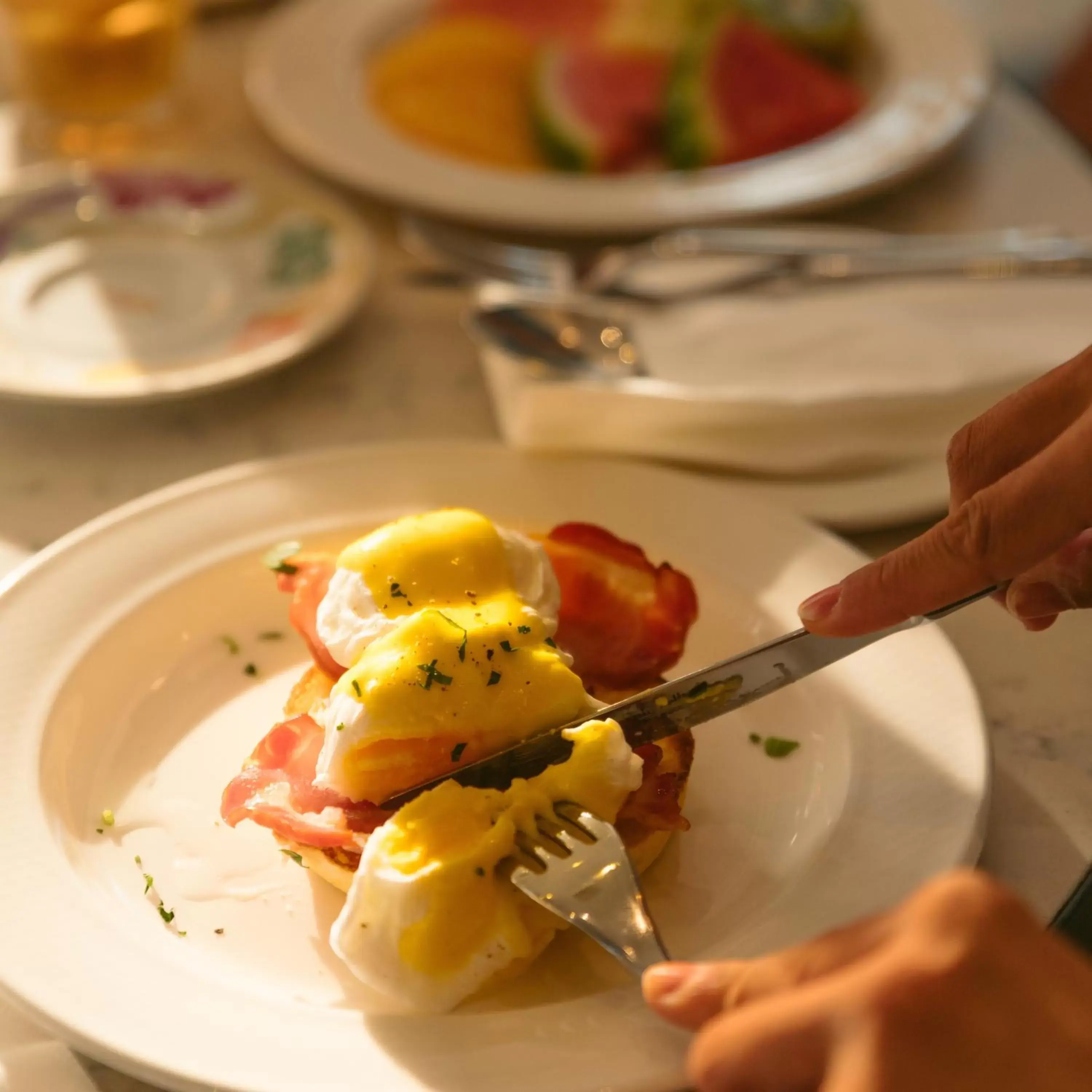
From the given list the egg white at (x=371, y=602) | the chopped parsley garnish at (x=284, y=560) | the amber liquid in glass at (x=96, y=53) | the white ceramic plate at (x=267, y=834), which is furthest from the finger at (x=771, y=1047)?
the amber liquid in glass at (x=96, y=53)

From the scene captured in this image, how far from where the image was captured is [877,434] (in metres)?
1.83

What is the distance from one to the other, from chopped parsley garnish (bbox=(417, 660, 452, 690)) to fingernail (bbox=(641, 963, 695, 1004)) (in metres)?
0.35

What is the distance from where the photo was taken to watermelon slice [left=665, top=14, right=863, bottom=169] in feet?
9.22

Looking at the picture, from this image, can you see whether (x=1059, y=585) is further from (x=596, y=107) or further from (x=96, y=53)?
(x=96, y=53)

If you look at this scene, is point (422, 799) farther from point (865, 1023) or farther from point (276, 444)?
point (276, 444)

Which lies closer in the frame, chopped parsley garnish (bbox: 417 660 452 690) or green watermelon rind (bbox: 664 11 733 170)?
chopped parsley garnish (bbox: 417 660 452 690)

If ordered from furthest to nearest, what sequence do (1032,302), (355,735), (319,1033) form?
1. (1032,302)
2. (355,735)
3. (319,1033)

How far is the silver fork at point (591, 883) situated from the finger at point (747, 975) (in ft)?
0.23

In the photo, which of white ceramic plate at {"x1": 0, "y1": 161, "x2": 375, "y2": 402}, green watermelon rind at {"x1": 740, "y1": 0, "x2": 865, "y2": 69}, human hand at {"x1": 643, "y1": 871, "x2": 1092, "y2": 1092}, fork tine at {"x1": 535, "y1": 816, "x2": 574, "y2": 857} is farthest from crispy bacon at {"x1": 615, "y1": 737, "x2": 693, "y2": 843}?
green watermelon rind at {"x1": 740, "y1": 0, "x2": 865, "y2": 69}

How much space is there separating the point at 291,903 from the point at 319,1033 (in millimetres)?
233

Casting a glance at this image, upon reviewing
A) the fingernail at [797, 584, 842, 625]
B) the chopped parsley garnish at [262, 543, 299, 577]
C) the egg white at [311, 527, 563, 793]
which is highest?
the fingernail at [797, 584, 842, 625]

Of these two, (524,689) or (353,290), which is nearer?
(524,689)

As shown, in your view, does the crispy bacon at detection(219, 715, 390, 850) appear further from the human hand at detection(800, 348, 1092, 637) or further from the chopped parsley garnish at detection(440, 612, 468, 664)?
the human hand at detection(800, 348, 1092, 637)

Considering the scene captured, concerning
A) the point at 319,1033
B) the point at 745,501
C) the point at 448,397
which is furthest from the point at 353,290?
the point at 319,1033
